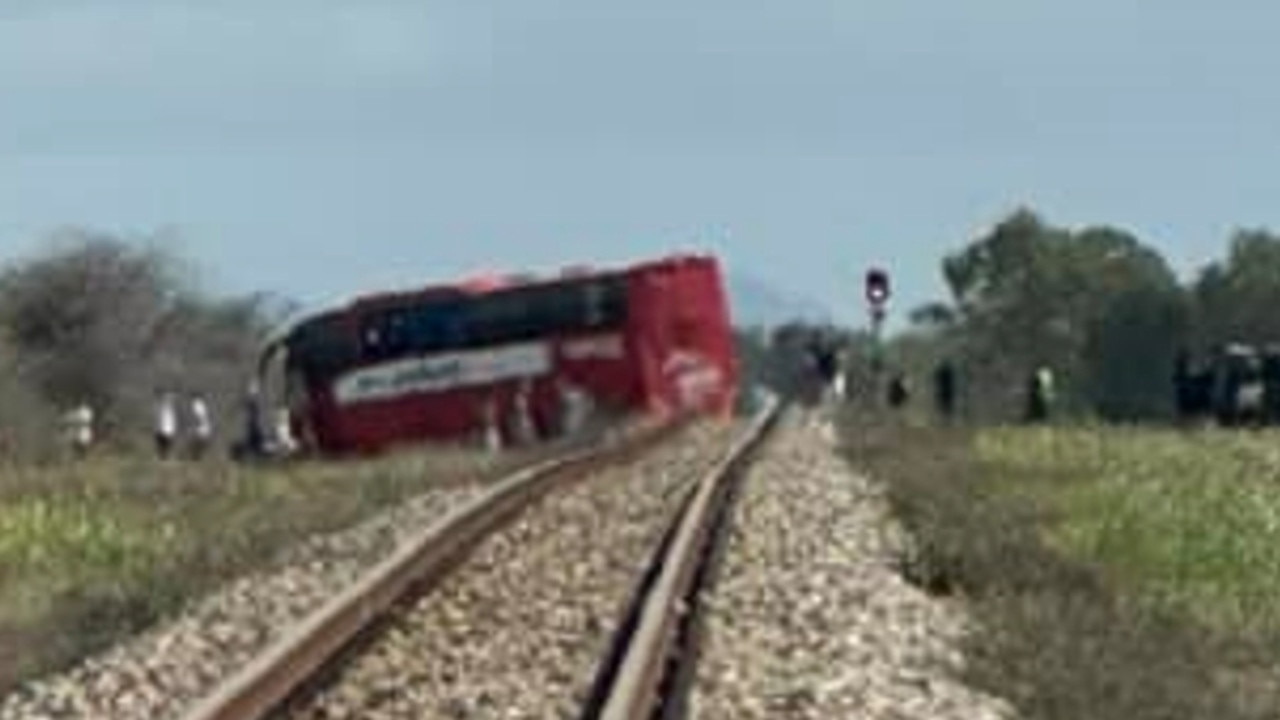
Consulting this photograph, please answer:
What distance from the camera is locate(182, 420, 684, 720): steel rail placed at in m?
19.0

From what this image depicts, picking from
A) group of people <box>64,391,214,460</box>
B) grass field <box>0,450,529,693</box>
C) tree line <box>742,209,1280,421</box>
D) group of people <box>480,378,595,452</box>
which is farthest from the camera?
tree line <box>742,209,1280,421</box>

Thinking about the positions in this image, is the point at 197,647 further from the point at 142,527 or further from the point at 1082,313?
the point at 1082,313

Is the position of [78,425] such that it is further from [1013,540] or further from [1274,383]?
[1013,540]

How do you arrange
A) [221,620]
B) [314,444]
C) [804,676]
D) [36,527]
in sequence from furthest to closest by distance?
[314,444]
[36,527]
[221,620]
[804,676]

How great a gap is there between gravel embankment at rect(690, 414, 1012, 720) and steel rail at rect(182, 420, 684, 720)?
1865 millimetres

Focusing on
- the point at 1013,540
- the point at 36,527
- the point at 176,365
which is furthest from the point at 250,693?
the point at 176,365

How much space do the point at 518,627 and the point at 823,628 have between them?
1.69 meters

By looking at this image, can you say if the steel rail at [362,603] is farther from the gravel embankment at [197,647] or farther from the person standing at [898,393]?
the person standing at [898,393]

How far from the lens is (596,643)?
22.1 meters

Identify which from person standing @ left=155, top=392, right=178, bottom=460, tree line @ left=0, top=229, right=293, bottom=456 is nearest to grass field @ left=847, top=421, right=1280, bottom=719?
person standing @ left=155, top=392, right=178, bottom=460

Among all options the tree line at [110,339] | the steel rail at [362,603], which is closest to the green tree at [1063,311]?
the tree line at [110,339]

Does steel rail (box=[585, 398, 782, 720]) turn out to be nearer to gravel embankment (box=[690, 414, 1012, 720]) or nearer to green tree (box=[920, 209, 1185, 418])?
gravel embankment (box=[690, 414, 1012, 720])

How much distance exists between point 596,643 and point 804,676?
2.08m

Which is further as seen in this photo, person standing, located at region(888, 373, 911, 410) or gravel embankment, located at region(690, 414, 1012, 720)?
person standing, located at region(888, 373, 911, 410)
